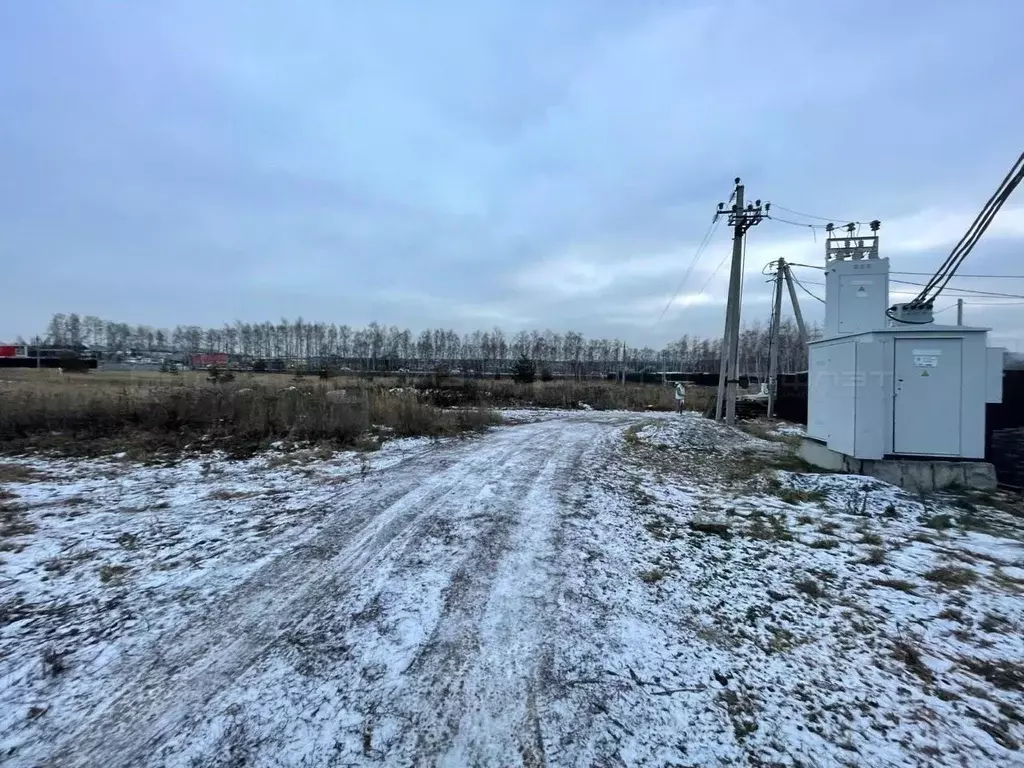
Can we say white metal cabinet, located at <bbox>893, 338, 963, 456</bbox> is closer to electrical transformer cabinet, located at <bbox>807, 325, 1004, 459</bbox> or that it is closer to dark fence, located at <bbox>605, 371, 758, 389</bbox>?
electrical transformer cabinet, located at <bbox>807, 325, 1004, 459</bbox>

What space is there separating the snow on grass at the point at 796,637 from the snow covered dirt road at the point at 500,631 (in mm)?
17

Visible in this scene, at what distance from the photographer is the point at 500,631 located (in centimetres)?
335

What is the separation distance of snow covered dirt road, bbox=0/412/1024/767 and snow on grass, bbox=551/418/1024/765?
0.06 ft

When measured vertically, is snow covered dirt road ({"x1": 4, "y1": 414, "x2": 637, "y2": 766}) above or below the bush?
below

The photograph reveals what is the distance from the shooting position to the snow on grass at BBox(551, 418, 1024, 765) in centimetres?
246

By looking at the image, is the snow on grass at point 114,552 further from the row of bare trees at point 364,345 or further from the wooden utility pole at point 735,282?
the row of bare trees at point 364,345

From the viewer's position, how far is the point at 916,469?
7824mm

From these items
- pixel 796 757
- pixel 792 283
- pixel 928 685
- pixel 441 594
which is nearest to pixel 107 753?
pixel 441 594

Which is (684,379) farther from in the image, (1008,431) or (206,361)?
(206,361)

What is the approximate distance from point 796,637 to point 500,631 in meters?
2.07

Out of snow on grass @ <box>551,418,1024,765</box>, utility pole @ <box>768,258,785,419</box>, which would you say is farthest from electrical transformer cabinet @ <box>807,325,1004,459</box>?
utility pole @ <box>768,258,785,419</box>

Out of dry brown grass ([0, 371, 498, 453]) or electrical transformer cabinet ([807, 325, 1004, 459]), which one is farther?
dry brown grass ([0, 371, 498, 453])

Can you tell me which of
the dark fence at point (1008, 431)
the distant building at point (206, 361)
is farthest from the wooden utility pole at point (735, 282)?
the distant building at point (206, 361)

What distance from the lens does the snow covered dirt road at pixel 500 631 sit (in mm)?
2406
